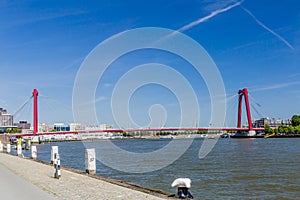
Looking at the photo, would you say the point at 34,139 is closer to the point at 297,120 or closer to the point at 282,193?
the point at 282,193

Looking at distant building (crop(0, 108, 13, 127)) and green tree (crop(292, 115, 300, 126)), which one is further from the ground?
distant building (crop(0, 108, 13, 127))

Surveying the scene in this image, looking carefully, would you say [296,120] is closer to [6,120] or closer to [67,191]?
[6,120]

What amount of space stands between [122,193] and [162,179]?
697 cm

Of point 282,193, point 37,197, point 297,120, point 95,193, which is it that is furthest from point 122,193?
point 297,120

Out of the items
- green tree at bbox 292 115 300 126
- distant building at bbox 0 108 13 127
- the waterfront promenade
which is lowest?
the waterfront promenade

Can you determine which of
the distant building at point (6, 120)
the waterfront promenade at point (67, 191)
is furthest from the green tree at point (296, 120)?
the waterfront promenade at point (67, 191)

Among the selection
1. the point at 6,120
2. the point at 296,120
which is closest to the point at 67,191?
the point at 296,120

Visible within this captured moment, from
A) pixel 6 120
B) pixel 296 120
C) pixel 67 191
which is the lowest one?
pixel 67 191

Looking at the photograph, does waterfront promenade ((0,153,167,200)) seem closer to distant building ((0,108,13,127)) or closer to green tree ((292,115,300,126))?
green tree ((292,115,300,126))

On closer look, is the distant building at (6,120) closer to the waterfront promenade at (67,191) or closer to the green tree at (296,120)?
the green tree at (296,120)

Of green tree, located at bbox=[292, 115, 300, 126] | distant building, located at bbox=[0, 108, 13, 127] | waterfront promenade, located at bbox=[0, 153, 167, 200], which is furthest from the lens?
distant building, located at bbox=[0, 108, 13, 127]

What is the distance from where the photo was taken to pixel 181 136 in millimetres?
148625

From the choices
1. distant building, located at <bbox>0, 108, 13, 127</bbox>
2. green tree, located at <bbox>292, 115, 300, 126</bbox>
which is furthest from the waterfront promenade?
distant building, located at <bbox>0, 108, 13, 127</bbox>

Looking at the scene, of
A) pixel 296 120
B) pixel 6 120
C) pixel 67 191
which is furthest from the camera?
pixel 6 120
